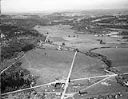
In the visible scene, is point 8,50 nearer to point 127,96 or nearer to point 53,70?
point 53,70

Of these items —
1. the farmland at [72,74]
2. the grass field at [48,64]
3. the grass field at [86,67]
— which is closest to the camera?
the farmland at [72,74]

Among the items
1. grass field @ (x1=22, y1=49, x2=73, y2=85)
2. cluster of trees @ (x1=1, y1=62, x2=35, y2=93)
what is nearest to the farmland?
grass field @ (x1=22, y1=49, x2=73, y2=85)

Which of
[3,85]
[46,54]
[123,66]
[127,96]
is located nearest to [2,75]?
[3,85]

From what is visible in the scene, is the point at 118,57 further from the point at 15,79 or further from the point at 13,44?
the point at 13,44

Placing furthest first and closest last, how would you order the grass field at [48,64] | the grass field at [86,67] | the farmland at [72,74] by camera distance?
the grass field at [86,67]
the grass field at [48,64]
the farmland at [72,74]

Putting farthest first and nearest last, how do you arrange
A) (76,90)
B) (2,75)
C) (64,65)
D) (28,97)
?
(64,65) < (2,75) < (76,90) < (28,97)

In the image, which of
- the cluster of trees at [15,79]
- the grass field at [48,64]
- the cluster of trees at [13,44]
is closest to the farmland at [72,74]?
the grass field at [48,64]

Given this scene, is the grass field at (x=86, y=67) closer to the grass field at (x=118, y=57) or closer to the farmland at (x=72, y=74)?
the farmland at (x=72, y=74)

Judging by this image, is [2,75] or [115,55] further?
[115,55]
